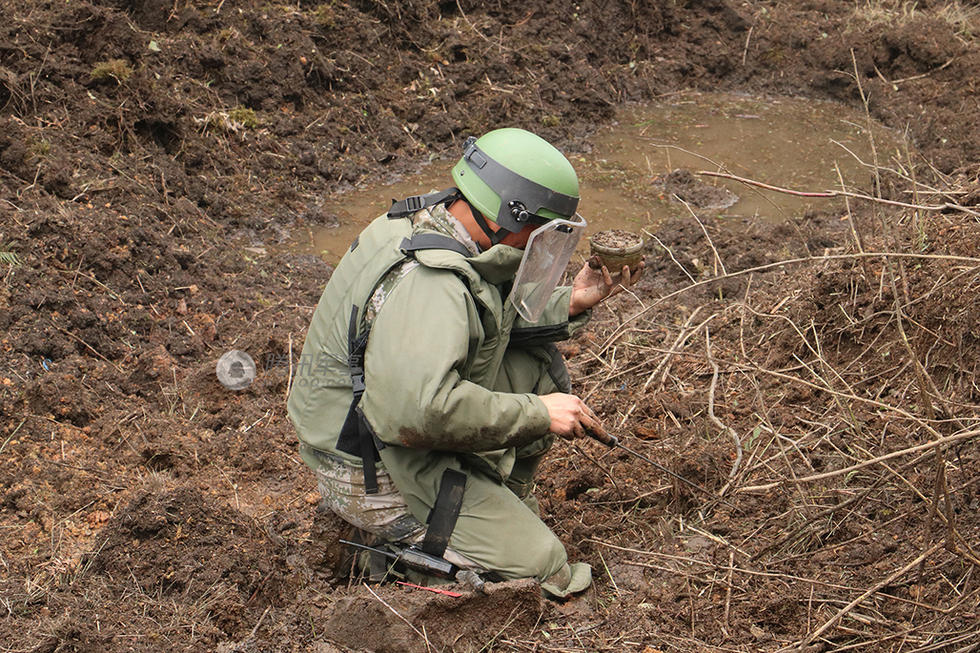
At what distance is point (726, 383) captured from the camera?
465 cm

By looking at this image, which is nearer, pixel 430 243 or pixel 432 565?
pixel 430 243

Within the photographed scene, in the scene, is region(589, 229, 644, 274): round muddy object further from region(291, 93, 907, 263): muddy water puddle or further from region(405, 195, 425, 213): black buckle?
region(291, 93, 907, 263): muddy water puddle

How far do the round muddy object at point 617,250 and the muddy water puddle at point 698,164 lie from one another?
303cm

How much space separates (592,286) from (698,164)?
17.1 feet

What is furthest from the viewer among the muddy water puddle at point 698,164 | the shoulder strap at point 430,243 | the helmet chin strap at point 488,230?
the muddy water puddle at point 698,164

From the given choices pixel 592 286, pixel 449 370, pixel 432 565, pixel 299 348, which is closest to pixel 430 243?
pixel 449 370

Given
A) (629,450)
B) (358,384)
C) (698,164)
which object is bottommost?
(698,164)

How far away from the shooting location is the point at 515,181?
310cm

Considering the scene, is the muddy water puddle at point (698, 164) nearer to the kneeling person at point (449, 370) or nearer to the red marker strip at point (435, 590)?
the kneeling person at point (449, 370)

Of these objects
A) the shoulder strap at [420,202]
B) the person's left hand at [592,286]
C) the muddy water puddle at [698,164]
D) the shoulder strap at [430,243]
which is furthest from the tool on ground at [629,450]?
the muddy water puddle at [698,164]

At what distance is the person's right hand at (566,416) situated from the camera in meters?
3.12

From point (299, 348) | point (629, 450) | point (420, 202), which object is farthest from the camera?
point (299, 348)

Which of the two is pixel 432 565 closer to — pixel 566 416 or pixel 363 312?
pixel 566 416

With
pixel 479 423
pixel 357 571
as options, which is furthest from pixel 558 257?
pixel 357 571
